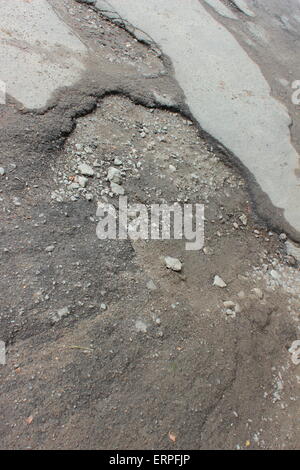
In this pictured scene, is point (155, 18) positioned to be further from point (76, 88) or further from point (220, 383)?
point (220, 383)

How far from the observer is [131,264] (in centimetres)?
198

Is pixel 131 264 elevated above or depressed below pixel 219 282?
below

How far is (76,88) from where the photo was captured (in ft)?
8.41

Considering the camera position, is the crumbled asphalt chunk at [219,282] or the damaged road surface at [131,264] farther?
the crumbled asphalt chunk at [219,282]

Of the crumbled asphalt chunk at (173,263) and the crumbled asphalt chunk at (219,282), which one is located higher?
the crumbled asphalt chunk at (219,282)

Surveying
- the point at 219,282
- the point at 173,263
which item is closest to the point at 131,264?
the point at 173,263

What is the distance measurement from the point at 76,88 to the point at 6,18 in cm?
92

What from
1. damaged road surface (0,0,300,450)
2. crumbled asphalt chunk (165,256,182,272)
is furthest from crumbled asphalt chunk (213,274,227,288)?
crumbled asphalt chunk (165,256,182,272)

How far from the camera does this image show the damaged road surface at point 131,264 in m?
1.59

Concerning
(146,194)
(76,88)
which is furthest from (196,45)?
(146,194)

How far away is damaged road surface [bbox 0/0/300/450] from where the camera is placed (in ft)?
5.21

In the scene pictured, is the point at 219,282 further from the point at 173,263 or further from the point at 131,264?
the point at 131,264

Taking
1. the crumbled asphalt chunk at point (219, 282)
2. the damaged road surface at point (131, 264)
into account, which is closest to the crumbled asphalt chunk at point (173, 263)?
the damaged road surface at point (131, 264)

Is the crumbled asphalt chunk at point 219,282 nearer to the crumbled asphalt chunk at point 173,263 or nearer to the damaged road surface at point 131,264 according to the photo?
the damaged road surface at point 131,264
